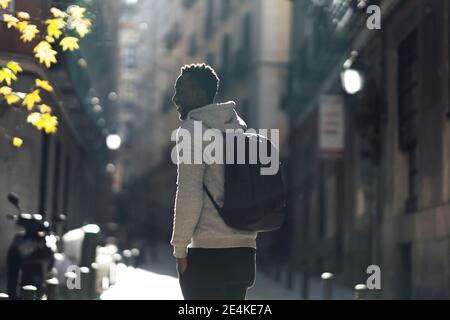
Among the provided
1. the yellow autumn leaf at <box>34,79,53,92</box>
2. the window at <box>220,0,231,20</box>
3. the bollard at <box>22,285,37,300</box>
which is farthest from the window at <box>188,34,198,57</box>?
the bollard at <box>22,285,37,300</box>

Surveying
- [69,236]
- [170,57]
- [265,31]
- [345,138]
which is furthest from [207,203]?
[170,57]

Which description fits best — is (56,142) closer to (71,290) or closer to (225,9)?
(71,290)

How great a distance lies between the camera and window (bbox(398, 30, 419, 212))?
53.7ft

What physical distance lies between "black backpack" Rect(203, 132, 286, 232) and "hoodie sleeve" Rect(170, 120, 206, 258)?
3.5 inches

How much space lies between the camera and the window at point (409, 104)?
53.7ft

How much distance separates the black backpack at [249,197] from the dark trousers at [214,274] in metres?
0.16

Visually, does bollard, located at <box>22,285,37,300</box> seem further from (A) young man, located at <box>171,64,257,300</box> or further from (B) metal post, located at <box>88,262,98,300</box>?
(A) young man, located at <box>171,64,257,300</box>

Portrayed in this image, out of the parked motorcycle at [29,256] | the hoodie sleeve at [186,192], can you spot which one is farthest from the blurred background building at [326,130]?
the hoodie sleeve at [186,192]

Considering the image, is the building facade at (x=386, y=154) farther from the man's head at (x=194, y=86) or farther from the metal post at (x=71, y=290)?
the man's head at (x=194, y=86)

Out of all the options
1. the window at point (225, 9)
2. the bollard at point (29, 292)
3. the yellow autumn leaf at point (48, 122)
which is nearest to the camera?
the bollard at point (29, 292)

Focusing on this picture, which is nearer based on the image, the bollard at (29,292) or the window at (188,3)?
the bollard at (29,292)
